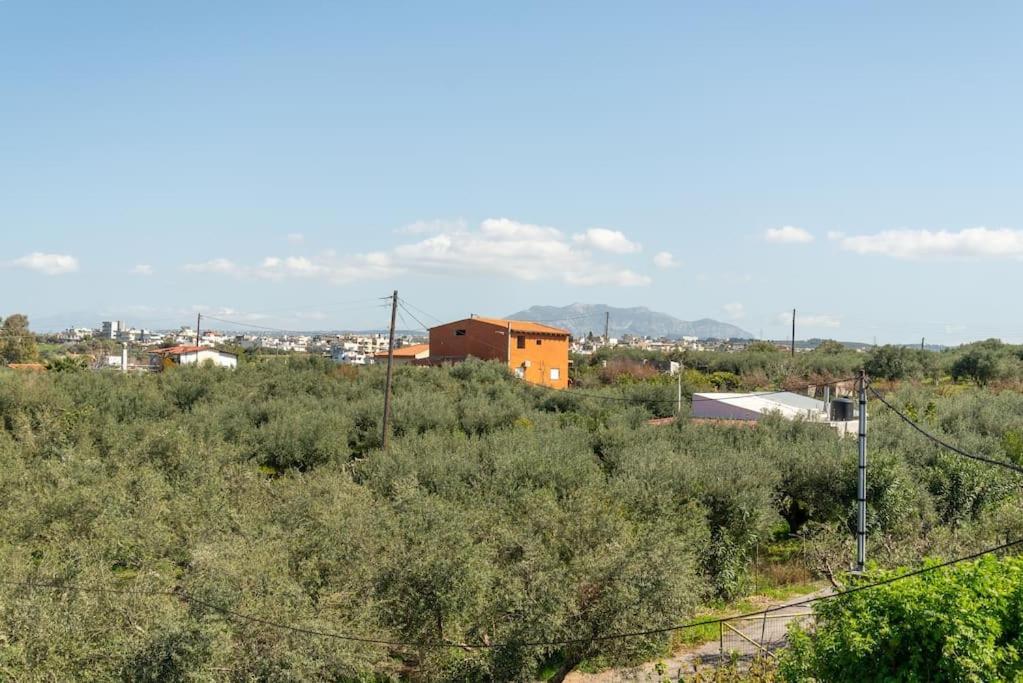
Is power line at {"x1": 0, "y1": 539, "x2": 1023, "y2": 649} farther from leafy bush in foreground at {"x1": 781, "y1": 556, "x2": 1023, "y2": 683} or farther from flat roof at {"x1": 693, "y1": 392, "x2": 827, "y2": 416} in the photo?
flat roof at {"x1": 693, "y1": 392, "x2": 827, "y2": 416}

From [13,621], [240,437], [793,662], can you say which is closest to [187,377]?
[240,437]

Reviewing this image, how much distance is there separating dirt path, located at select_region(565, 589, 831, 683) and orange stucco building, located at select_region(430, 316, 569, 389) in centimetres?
4010

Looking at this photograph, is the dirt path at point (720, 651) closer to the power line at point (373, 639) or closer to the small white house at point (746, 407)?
the power line at point (373, 639)

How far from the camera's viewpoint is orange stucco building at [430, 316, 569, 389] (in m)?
62.0

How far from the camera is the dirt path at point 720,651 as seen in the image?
17.2m

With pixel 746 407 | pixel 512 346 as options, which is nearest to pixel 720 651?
pixel 746 407

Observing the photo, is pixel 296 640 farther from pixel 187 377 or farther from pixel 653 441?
pixel 187 377

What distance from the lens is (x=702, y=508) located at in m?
22.5

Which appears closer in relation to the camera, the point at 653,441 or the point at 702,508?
the point at 702,508

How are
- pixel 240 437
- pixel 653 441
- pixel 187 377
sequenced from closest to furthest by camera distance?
pixel 653 441
pixel 240 437
pixel 187 377

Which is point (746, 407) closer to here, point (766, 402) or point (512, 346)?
point (766, 402)

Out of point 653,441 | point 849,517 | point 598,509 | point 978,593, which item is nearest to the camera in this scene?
point 978,593

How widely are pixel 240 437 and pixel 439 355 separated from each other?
32.9 meters

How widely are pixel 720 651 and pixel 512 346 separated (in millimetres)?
44649
